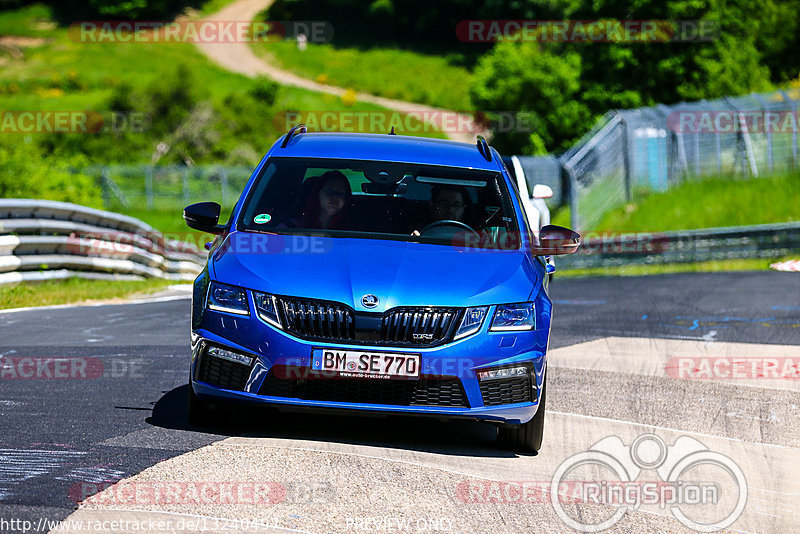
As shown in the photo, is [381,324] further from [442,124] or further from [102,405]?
[442,124]

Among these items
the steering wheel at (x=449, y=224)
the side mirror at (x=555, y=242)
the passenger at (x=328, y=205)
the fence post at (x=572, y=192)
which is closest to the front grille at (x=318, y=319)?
the passenger at (x=328, y=205)

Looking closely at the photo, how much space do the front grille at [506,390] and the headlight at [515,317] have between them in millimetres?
272

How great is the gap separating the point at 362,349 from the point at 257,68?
309 ft

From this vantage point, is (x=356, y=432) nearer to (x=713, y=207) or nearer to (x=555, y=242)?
(x=555, y=242)

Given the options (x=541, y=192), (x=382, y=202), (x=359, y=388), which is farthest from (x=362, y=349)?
(x=541, y=192)

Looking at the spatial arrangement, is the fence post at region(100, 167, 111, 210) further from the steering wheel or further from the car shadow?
the steering wheel

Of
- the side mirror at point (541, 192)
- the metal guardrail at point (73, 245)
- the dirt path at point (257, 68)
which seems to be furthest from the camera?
the dirt path at point (257, 68)

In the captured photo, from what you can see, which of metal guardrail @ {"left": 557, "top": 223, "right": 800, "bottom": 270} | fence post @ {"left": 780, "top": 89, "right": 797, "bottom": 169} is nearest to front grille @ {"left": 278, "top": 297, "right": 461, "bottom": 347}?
metal guardrail @ {"left": 557, "top": 223, "right": 800, "bottom": 270}

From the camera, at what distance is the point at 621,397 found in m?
8.97

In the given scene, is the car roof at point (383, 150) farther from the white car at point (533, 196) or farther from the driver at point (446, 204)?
the white car at point (533, 196)

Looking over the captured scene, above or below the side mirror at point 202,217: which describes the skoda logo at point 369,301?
below

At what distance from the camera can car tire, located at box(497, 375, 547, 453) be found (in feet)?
22.5

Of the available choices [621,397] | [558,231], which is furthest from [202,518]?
[621,397]

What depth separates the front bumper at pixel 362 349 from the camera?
643cm
